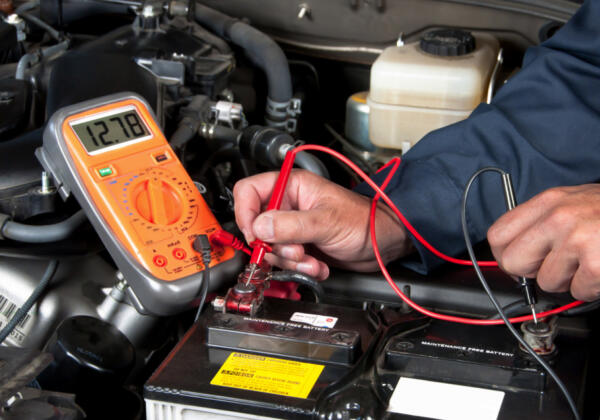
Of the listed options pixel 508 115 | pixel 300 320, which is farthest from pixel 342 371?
pixel 508 115

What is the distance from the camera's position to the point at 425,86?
1.19 meters

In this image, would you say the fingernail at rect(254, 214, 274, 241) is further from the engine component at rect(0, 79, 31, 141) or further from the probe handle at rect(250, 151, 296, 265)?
the engine component at rect(0, 79, 31, 141)

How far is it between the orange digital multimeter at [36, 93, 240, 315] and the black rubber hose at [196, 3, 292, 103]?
15.9 inches

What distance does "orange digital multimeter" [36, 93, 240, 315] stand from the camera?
82cm

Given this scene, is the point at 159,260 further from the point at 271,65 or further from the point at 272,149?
the point at 271,65

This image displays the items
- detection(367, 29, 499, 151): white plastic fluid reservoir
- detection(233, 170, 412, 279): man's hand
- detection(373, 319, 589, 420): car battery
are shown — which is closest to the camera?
detection(373, 319, 589, 420): car battery

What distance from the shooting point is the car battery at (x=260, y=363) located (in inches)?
26.5

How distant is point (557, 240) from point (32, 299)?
0.59 meters

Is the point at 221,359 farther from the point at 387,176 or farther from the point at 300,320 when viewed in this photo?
the point at 387,176

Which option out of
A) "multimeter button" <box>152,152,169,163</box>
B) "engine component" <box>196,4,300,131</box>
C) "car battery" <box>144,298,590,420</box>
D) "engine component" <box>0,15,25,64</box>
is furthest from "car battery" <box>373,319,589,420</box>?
"engine component" <box>0,15,25,64</box>

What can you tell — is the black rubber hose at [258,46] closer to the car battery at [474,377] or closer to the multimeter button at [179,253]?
the multimeter button at [179,253]

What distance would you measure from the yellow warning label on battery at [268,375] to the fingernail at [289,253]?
198mm

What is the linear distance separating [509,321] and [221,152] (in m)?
0.55

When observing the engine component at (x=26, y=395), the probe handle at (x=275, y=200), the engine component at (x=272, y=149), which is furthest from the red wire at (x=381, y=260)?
the engine component at (x=26, y=395)
